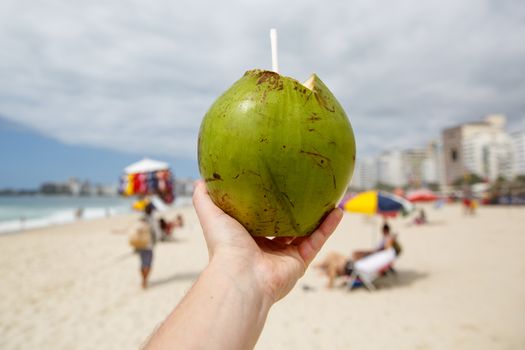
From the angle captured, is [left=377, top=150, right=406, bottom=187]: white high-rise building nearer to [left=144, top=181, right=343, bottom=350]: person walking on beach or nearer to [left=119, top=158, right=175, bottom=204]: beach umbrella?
[left=119, top=158, right=175, bottom=204]: beach umbrella

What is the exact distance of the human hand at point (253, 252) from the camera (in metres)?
1.58

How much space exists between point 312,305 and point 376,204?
3289 mm

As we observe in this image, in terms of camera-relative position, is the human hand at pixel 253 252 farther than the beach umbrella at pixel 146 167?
No

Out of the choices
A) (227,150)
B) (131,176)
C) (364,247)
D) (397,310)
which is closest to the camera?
(227,150)

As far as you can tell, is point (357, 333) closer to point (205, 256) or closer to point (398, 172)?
point (205, 256)

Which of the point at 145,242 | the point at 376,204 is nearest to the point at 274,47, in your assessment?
the point at 145,242

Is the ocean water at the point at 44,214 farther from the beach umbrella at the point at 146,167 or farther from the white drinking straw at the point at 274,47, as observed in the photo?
the white drinking straw at the point at 274,47

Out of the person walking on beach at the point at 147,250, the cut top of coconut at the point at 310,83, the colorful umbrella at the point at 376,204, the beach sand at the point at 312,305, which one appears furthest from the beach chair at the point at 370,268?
the cut top of coconut at the point at 310,83

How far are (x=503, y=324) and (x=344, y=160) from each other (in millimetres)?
5777

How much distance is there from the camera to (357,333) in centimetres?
543

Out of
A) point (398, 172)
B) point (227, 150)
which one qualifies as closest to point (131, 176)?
point (227, 150)

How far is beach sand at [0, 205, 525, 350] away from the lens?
529 cm

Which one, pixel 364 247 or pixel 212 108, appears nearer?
pixel 212 108

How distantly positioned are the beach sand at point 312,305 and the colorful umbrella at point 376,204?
1.56 meters
